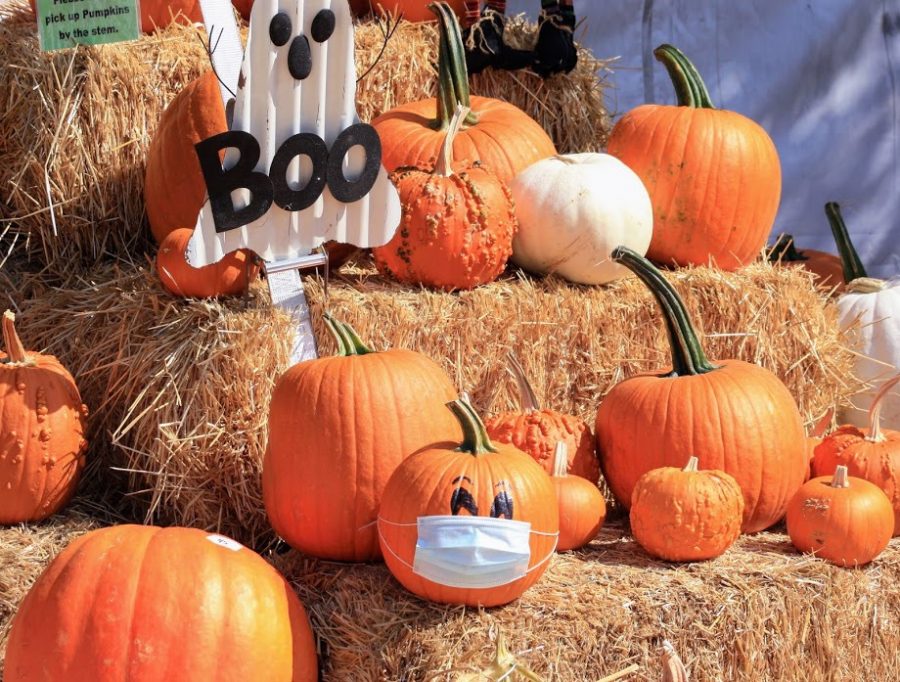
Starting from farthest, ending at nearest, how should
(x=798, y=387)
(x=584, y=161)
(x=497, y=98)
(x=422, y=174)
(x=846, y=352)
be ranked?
(x=497, y=98)
(x=846, y=352)
(x=798, y=387)
(x=584, y=161)
(x=422, y=174)

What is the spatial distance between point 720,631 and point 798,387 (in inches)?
46.5

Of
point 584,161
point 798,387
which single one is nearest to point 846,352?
point 798,387

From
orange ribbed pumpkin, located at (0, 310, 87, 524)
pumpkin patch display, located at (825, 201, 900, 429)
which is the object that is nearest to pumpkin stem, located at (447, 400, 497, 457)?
orange ribbed pumpkin, located at (0, 310, 87, 524)

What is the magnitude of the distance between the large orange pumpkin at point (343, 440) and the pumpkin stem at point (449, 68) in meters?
1.04

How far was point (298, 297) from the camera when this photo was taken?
2730mm

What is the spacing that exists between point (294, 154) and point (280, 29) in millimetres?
263

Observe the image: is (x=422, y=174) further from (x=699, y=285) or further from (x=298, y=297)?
(x=699, y=285)

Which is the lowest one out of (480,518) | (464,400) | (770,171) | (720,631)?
(720,631)

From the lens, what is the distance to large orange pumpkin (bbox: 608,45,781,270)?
324cm

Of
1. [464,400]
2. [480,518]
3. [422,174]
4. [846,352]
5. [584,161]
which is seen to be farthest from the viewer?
[846,352]

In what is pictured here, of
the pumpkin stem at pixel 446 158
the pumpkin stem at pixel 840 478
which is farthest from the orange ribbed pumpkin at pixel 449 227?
the pumpkin stem at pixel 840 478

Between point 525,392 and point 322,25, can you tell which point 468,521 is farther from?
point 322,25

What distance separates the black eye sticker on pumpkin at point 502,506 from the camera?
213cm

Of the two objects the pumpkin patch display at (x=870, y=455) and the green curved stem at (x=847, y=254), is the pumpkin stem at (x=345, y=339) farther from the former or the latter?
the green curved stem at (x=847, y=254)
